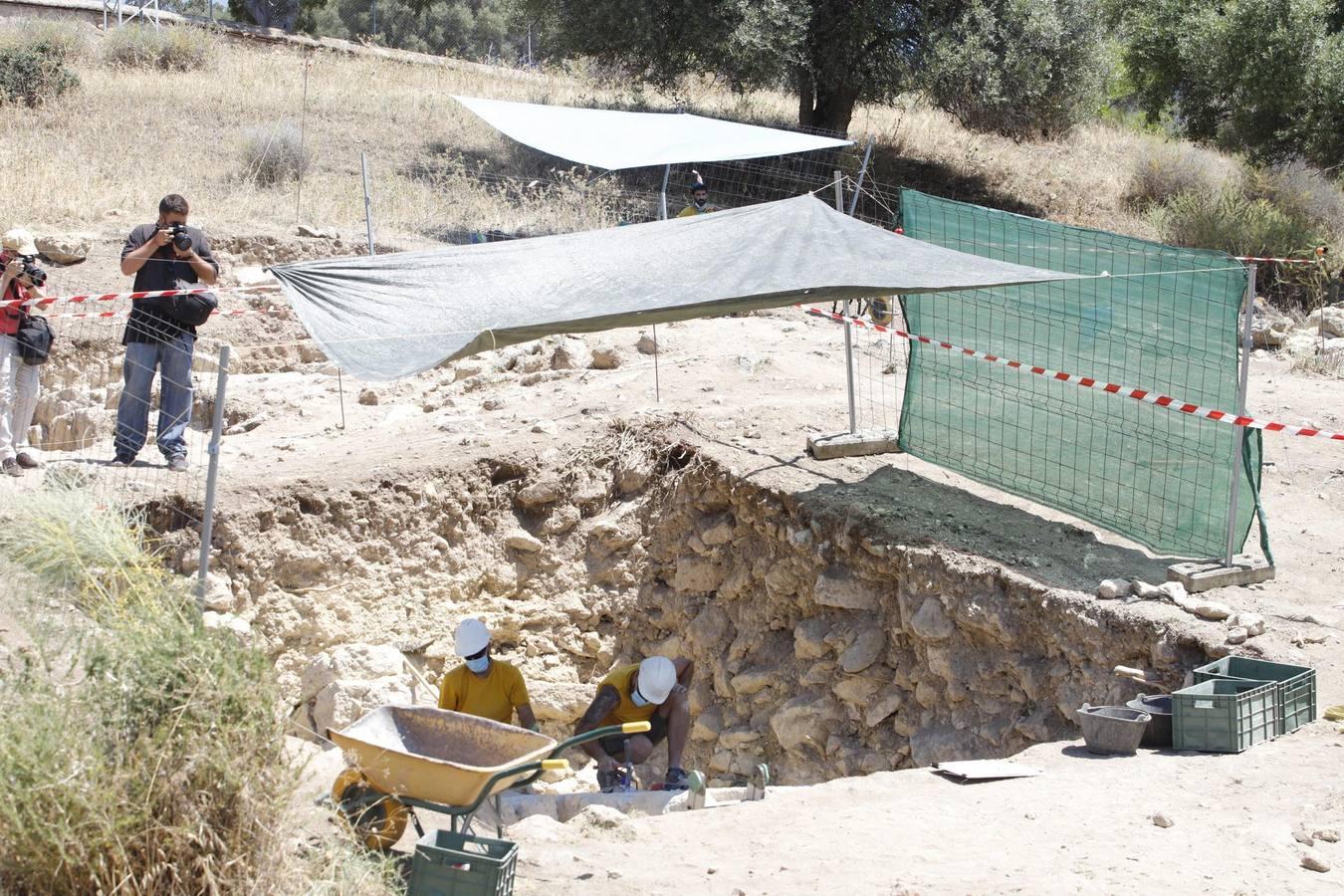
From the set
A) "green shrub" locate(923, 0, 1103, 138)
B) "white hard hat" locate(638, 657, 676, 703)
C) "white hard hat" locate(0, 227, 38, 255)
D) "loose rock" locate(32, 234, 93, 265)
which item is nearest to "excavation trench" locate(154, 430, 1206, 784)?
"white hard hat" locate(638, 657, 676, 703)

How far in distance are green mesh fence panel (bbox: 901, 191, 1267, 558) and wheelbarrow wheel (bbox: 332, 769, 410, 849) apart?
195 inches

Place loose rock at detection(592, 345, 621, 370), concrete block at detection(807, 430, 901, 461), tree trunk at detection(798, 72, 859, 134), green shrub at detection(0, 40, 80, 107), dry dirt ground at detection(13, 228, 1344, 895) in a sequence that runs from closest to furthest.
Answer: dry dirt ground at detection(13, 228, 1344, 895), concrete block at detection(807, 430, 901, 461), loose rock at detection(592, 345, 621, 370), green shrub at detection(0, 40, 80, 107), tree trunk at detection(798, 72, 859, 134)

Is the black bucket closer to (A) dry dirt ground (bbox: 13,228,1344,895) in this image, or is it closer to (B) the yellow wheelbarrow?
(A) dry dirt ground (bbox: 13,228,1344,895)

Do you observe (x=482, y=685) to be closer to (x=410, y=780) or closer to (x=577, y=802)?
(x=577, y=802)

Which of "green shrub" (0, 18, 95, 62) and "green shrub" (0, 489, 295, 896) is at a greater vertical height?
"green shrub" (0, 18, 95, 62)

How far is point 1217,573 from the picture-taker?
284 inches

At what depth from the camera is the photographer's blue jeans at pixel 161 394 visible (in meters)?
8.44

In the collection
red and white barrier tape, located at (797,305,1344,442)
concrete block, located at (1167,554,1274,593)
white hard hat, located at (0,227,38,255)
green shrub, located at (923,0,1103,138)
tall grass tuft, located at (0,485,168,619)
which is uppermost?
green shrub, located at (923,0,1103,138)

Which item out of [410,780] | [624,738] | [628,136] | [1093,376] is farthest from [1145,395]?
[628,136]

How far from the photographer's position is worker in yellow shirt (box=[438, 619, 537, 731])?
6.79m

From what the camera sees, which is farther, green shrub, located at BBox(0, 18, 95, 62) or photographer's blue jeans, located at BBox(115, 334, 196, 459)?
green shrub, located at BBox(0, 18, 95, 62)

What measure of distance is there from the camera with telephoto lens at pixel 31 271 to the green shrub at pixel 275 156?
8868 mm

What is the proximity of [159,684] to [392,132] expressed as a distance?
17.4 metres

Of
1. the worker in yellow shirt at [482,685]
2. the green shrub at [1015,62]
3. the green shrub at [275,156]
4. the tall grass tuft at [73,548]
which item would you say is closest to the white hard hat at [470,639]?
the worker in yellow shirt at [482,685]
